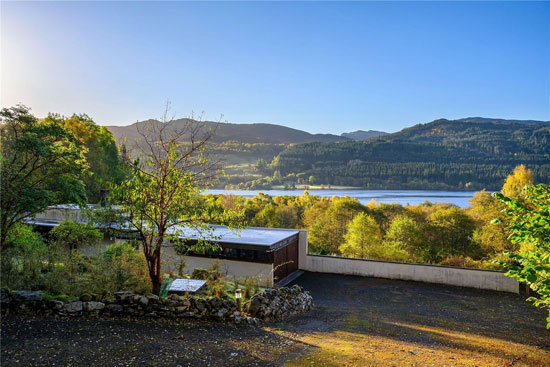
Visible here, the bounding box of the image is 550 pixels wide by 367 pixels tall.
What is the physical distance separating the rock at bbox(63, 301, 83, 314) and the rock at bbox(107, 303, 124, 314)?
0.54 m

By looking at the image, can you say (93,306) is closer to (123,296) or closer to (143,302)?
(123,296)

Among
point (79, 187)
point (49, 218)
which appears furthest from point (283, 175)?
point (79, 187)

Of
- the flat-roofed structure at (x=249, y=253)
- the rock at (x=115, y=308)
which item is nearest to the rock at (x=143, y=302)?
the rock at (x=115, y=308)

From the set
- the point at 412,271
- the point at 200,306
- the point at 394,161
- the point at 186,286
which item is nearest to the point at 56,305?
the point at 200,306

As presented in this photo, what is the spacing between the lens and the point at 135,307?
22.4ft

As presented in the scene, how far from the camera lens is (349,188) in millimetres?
67688

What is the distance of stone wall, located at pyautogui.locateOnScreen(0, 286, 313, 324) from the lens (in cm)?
645

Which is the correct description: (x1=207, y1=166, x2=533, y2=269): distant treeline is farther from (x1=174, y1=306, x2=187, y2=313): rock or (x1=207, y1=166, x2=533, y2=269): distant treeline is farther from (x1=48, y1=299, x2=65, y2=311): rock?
(x1=48, y1=299, x2=65, y2=311): rock

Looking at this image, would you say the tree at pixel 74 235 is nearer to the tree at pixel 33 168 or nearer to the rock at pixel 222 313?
the tree at pixel 33 168

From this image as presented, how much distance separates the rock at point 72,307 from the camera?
6445 mm

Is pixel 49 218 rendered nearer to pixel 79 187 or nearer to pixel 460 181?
pixel 79 187

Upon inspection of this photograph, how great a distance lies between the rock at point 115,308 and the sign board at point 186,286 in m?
2.04

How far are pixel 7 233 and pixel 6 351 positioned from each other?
588 centimetres

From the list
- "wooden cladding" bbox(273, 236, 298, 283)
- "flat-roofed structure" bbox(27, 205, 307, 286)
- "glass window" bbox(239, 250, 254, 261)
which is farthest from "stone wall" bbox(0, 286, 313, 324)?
"wooden cladding" bbox(273, 236, 298, 283)
